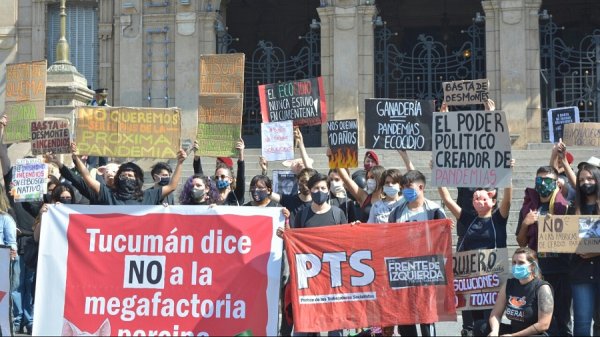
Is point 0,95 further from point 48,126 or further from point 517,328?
point 517,328

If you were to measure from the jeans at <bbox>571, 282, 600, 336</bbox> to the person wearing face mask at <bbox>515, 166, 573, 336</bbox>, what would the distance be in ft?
0.68

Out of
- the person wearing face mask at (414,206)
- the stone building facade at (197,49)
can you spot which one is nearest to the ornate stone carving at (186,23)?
the stone building facade at (197,49)

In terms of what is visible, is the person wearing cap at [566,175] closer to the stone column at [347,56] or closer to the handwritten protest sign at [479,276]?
the handwritten protest sign at [479,276]

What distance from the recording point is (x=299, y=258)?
11.1 m

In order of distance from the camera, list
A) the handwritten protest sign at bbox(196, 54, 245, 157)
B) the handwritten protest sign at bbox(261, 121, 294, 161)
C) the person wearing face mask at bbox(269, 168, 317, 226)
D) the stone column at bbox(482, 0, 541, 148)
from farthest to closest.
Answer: the stone column at bbox(482, 0, 541, 148) < the handwritten protest sign at bbox(261, 121, 294, 161) < the handwritten protest sign at bbox(196, 54, 245, 157) < the person wearing face mask at bbox(269, 168, 317, 226)

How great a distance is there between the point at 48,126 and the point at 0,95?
1170 cm

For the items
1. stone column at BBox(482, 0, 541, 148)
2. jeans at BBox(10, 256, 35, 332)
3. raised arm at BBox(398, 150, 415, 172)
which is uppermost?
stone column at BBox(482, 0, 541, 148)

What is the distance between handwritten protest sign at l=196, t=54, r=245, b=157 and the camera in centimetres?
1388

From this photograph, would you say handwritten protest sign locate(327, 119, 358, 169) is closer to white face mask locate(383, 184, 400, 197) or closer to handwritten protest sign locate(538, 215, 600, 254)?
white face mask locate(383, 184, 400, 197)

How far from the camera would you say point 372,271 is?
11.1 m

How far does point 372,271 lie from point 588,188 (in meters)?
2.16

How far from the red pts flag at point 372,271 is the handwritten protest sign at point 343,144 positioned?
11.0ft

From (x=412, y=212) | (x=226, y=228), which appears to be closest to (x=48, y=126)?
(x=226, y=228)

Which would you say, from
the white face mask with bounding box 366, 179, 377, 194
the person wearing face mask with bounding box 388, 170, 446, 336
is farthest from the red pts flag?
the white face mask with bounding box 366, 179, 377, 194
